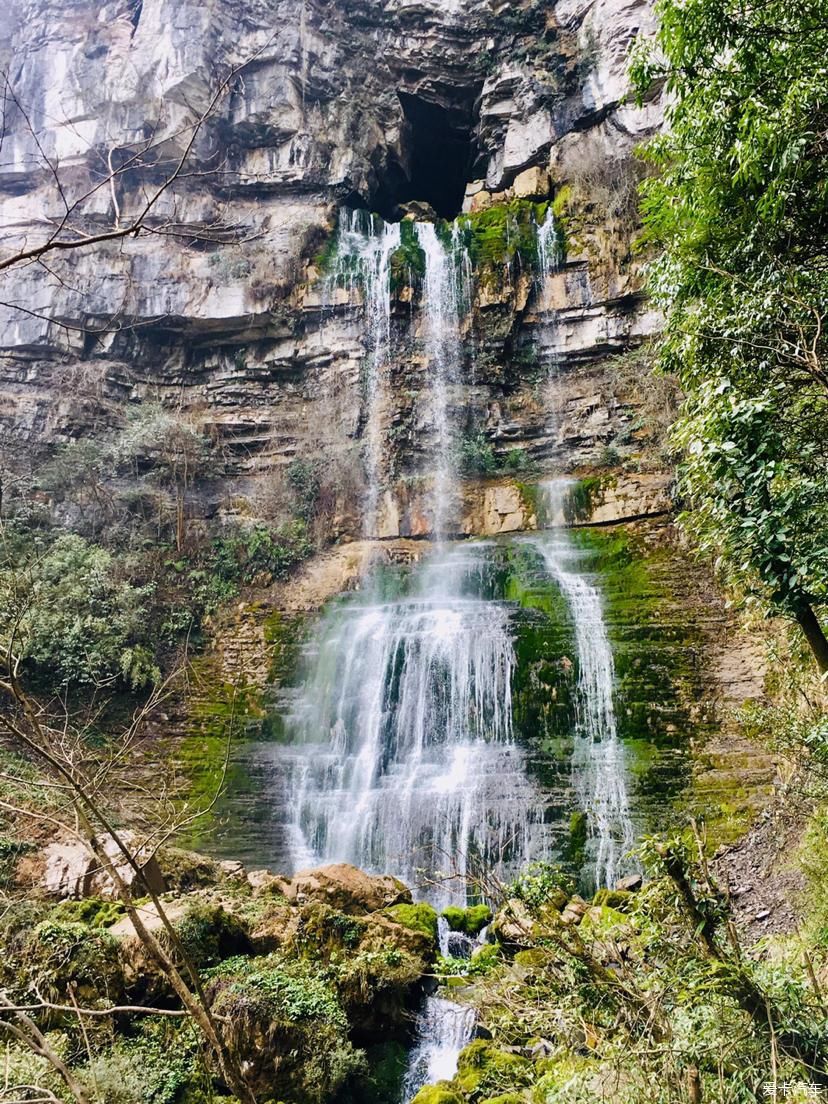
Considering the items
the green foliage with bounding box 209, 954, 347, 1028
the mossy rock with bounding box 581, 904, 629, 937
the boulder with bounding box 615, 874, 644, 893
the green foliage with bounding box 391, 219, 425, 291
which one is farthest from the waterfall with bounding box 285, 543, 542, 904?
the green foliage with bounding box 391, 219, 425, 291

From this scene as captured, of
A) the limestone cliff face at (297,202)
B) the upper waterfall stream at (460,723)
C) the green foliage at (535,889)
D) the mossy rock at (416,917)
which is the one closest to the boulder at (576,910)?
the upper waterfall stream at (460,723)

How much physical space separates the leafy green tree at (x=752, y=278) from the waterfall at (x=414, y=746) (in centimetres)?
660

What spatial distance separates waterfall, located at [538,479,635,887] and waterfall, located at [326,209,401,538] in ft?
20.0

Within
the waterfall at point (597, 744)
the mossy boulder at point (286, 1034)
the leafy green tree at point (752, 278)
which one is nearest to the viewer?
the leafy green tree at point (752, 278)

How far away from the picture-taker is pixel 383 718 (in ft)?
39.9

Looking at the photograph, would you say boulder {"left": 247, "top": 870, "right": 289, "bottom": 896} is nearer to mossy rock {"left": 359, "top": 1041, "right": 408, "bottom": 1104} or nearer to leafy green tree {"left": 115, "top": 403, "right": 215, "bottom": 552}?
mossy rock {"left": 359, "top": 1041, "right": 408, "bottom": 1104}

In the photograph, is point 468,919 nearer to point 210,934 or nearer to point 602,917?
point 602,917

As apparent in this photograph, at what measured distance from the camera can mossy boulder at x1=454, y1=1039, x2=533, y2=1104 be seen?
5.17 m

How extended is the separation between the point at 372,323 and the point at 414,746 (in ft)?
37.4

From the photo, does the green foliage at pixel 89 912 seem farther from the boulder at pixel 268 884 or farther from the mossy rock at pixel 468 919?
the mossy rock at pixel 468 919

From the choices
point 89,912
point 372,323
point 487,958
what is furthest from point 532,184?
point 89,912

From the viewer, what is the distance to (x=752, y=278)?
5211mm

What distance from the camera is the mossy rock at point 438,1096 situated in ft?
16.8

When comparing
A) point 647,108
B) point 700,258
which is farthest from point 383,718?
point 647,108
